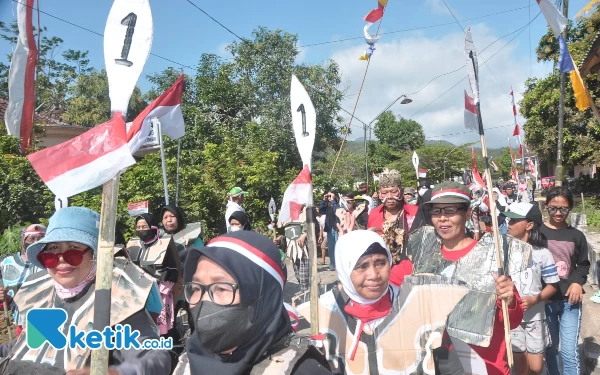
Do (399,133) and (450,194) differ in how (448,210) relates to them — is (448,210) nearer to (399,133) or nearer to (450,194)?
(450,194)

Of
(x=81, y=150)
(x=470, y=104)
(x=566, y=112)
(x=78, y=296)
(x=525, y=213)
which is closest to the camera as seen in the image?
(x=81, y=150)

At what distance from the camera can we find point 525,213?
398cm

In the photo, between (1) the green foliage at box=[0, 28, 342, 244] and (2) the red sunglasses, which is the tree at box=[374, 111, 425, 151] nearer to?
(1) the green foliage at box=[0, 28, 342, 244]

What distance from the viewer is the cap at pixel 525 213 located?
398 cm

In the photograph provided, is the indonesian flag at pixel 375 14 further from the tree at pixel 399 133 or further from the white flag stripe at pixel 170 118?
the tree at pixel 399 133

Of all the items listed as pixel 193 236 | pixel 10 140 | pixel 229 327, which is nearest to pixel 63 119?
pixel 10 140

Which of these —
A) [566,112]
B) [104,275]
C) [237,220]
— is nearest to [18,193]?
[237,220]

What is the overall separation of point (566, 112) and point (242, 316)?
2395 centimetres

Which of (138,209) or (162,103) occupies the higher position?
(162,103)

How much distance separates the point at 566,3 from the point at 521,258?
10.5m

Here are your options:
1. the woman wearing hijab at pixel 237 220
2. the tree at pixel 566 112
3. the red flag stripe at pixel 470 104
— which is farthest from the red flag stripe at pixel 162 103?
the tree at pixel 566 112

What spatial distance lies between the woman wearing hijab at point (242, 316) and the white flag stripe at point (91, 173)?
494 millimetres

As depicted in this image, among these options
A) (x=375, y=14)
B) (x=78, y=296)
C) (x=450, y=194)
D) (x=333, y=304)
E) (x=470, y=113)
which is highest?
(x=375, y=14)

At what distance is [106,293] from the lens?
6.23 feet
